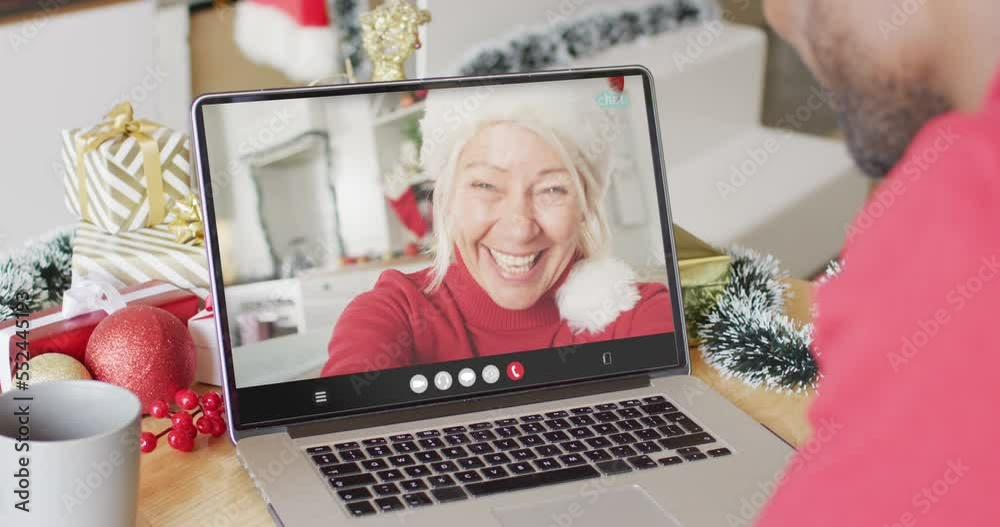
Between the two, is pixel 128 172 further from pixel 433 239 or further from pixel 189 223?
pixel 433 239

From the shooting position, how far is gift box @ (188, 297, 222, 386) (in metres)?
0.94

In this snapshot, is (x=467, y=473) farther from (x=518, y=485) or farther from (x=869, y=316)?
(x=869, y=316)

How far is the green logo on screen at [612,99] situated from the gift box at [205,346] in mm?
394

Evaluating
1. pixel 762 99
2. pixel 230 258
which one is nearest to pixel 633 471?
pixel 230 258

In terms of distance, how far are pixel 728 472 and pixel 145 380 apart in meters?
0.48

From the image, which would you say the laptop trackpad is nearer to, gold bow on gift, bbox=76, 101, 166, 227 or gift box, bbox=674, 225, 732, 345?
gift box, bbox=674, 225, 732, 345

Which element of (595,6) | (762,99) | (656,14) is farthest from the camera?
(762,99)

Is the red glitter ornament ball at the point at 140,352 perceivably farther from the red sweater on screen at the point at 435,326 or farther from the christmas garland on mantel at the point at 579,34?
the christmas garland on mantel at the point at 579,34

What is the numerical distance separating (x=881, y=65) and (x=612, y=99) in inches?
19.2

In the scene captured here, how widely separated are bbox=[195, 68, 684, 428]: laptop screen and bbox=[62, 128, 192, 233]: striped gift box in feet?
1.00

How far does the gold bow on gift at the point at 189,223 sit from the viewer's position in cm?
109

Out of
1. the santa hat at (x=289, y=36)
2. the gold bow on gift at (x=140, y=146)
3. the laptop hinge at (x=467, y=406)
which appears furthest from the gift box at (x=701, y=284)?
the santa hat at (x=289, y=36)

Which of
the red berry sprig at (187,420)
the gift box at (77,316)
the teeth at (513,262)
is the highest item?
the teeth at (513,262)

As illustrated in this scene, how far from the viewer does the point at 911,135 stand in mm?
529
